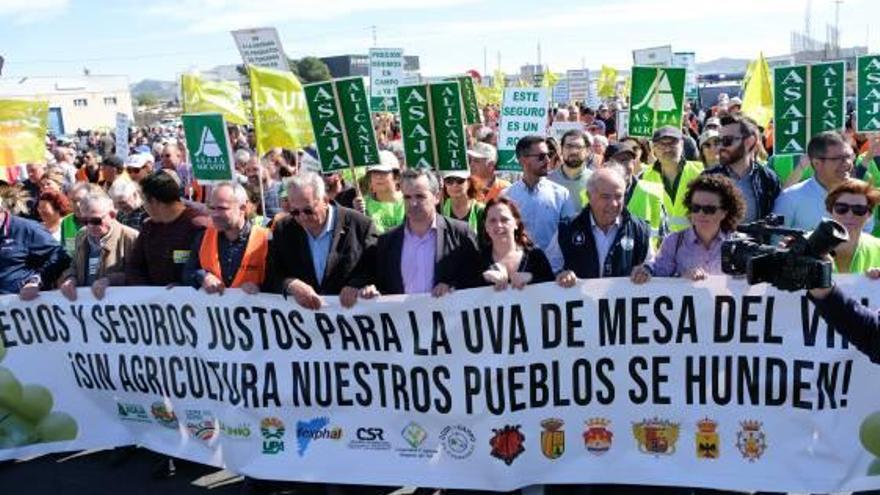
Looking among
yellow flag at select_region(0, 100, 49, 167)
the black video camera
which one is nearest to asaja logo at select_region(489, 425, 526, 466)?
the black video camera

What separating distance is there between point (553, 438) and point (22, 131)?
6642 millimetres

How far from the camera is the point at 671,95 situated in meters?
7.80

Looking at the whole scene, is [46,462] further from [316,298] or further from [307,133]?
[307,133]

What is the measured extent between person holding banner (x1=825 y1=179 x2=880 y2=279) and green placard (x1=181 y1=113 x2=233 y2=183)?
4.80 m

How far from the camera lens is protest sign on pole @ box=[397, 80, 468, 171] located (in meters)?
6.54

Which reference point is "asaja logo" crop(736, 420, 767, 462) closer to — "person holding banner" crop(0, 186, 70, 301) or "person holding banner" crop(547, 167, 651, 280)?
"person holding banner" crop(547, 167, 651, 280)

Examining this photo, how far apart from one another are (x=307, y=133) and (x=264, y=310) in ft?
10.8

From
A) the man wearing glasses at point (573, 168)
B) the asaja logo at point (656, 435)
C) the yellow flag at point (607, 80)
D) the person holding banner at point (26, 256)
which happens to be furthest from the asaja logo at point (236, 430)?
the yellow flag at point (607, 80)

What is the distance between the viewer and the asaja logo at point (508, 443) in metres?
4.17

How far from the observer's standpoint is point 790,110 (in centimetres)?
629

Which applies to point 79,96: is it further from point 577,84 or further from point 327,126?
point 327,126

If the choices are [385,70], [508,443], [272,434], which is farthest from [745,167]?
[385,70]

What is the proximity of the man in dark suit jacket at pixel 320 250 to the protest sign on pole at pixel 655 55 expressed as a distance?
39.9 feet

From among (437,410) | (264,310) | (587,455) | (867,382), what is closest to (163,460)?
(264,310)
